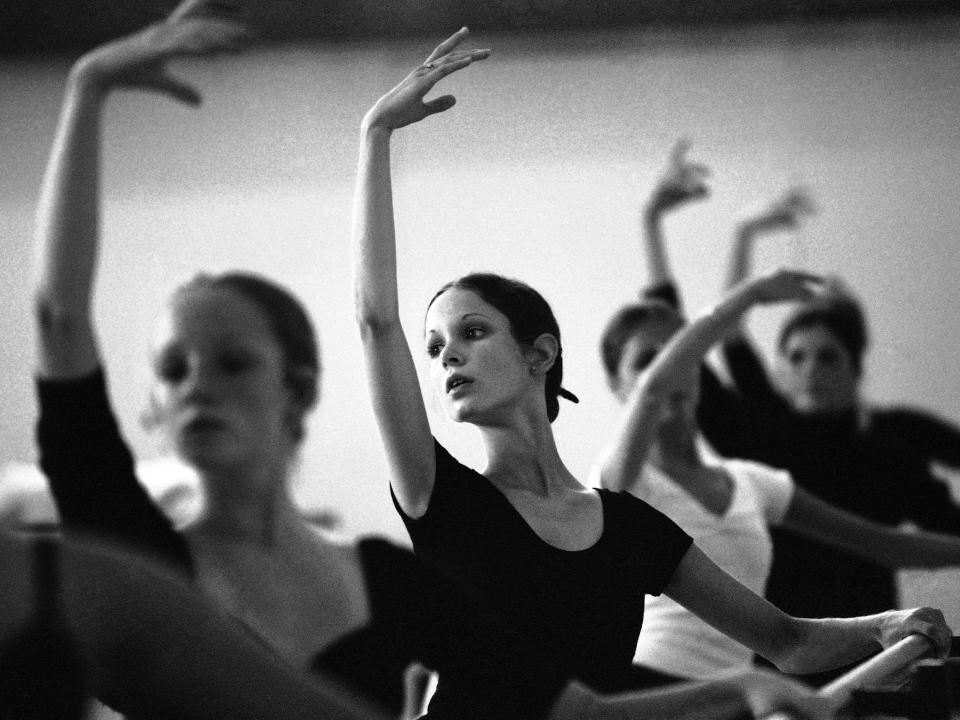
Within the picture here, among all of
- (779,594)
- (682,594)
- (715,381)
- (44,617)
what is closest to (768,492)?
(779,594)

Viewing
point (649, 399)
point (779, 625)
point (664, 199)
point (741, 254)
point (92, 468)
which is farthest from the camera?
point (741, 254)

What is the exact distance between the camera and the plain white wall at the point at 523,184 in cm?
94

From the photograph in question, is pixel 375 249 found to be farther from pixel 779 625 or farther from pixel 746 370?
pixel 746 370

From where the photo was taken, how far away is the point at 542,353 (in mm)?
659

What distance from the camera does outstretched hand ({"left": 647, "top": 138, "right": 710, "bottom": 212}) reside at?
1.17 metres

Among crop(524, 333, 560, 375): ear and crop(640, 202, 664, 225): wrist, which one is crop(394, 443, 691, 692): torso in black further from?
crop(640, 202, 664, 225): wrist

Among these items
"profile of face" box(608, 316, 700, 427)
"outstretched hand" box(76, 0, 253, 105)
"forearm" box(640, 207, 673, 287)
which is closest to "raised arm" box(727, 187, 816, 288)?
"forearm" box(640, 207, 673, 287)

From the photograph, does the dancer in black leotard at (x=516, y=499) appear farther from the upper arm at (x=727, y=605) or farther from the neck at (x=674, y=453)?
the neck at (x=674, y=453)

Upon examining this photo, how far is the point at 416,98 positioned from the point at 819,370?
30.9 inches

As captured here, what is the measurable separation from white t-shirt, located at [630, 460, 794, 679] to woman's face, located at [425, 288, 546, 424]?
8.4 inches

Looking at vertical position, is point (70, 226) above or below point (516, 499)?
above

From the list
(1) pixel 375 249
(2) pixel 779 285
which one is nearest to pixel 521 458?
(1) pixel 375 249

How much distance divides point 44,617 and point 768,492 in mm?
666

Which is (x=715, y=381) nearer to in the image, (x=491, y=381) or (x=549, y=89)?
(x=549, y=89)
